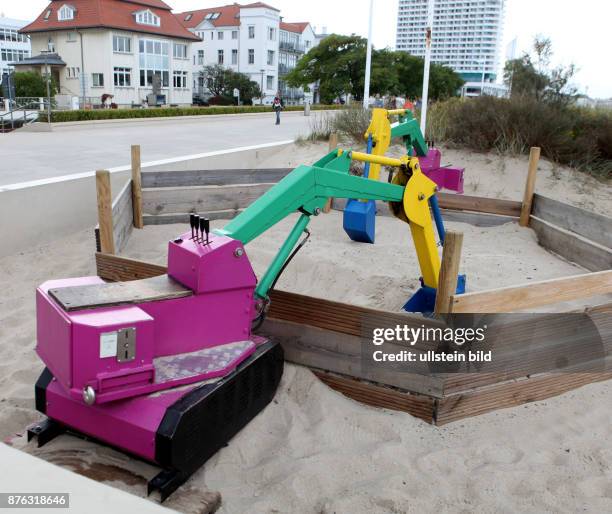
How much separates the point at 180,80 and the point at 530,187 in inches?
1680

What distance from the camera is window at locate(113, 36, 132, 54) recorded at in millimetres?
40125

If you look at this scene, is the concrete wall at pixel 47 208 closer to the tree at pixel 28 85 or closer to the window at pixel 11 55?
the tree at pixel 28 85

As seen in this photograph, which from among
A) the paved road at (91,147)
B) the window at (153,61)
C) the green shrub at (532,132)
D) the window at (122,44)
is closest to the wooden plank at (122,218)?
the paved road at (91,147)

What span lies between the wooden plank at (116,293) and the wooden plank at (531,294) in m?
1.54

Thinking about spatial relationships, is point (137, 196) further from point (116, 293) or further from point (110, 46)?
point (110, 46)

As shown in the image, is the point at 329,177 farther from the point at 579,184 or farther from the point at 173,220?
the point at 579,184

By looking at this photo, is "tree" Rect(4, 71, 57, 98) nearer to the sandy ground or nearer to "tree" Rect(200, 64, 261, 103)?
"tree" Rect(200, 64, 261, 103)

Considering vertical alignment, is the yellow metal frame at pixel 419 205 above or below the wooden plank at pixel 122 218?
above

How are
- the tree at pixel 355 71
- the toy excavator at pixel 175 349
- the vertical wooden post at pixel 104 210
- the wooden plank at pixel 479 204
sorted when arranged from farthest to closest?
the tree at pixel 355 71 < the wooden plank at pixel 479 204 < the vertical wooden post at pixel 104 210 < the toy excavator at pixel 175 349

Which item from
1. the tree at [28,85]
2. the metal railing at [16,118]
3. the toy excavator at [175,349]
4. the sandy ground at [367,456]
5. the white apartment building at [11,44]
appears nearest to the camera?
the toy excavator at [175,349]

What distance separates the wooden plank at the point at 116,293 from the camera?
264 cm

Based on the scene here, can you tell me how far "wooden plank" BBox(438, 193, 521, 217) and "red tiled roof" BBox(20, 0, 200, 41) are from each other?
1464 inches

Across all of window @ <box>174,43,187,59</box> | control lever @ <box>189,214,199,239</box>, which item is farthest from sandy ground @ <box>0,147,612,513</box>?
window @ <box>174,43,187,59</box>

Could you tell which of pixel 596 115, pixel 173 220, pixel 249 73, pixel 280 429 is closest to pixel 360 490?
pixel 280 429
